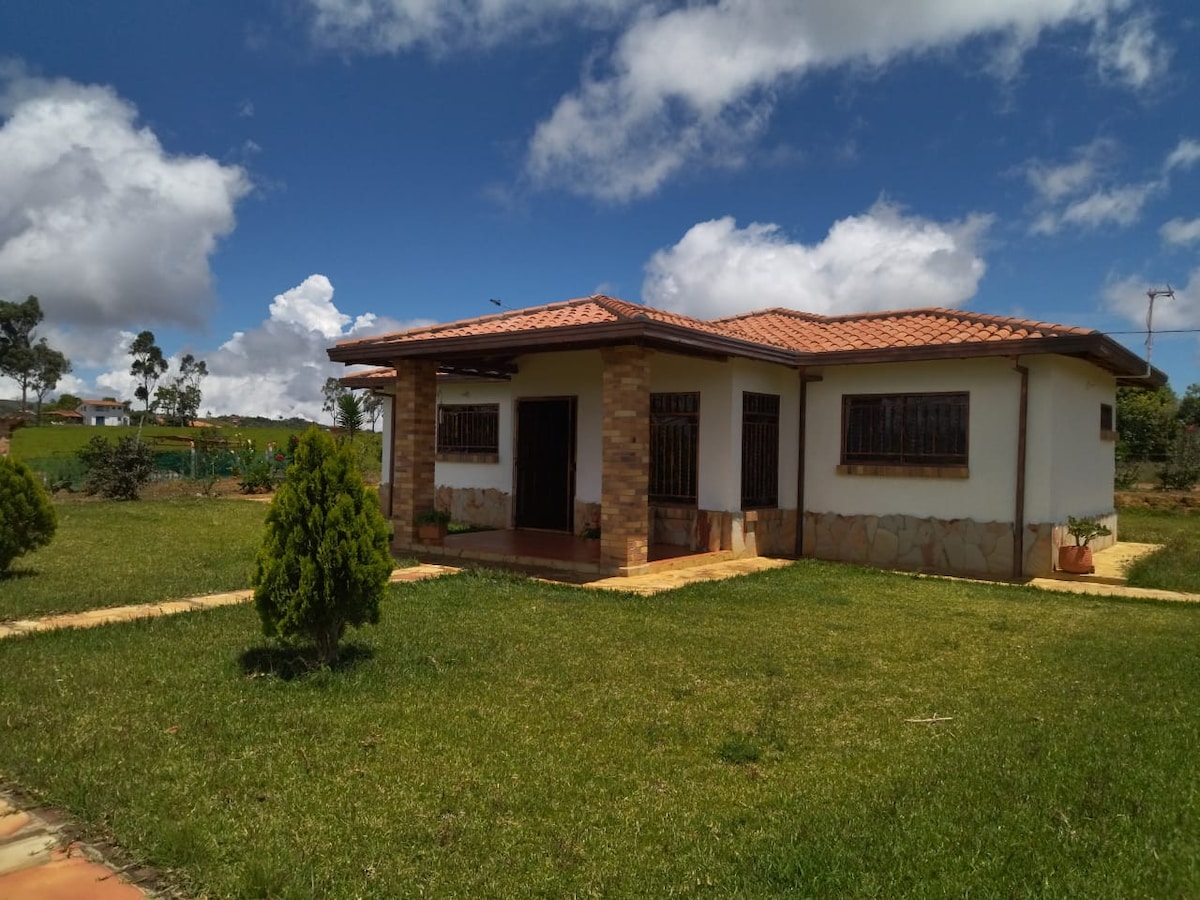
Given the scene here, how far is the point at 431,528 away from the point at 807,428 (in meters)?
5.70

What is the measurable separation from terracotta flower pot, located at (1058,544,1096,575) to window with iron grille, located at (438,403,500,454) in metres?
9.04

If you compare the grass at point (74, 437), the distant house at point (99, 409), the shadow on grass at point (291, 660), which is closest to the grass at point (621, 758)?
the shadow on grass at point (291, 660)

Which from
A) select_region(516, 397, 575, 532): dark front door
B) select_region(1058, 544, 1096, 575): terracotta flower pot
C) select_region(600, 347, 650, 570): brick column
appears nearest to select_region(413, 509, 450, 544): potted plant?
select_region(516, 397, 575, 532): dark front door

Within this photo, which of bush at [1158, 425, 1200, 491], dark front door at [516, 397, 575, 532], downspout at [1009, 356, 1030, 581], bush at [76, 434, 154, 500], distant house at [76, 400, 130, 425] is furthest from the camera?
distant house at [76, 400, 130, 425]

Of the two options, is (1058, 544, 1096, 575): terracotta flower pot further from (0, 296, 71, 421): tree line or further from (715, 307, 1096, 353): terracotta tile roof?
(0, 296, 71, 421): tree line

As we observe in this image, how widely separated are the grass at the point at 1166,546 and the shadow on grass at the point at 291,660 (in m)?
9.32

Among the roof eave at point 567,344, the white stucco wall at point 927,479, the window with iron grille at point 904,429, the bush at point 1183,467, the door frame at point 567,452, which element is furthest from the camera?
the bush at point 1183,467

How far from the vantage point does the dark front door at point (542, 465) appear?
1388cm

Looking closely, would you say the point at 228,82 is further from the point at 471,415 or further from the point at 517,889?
the point at 517,889

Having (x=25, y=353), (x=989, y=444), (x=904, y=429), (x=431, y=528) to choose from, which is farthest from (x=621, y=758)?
(x=25, y=353)

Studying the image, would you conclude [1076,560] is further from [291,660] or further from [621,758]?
[291,660]

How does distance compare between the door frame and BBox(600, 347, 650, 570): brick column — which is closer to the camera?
BBox(600, 347, 650, 570): brick column

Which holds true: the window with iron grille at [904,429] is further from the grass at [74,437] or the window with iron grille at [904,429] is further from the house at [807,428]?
the grass at [74,437]

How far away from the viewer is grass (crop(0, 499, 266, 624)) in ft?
25.5
